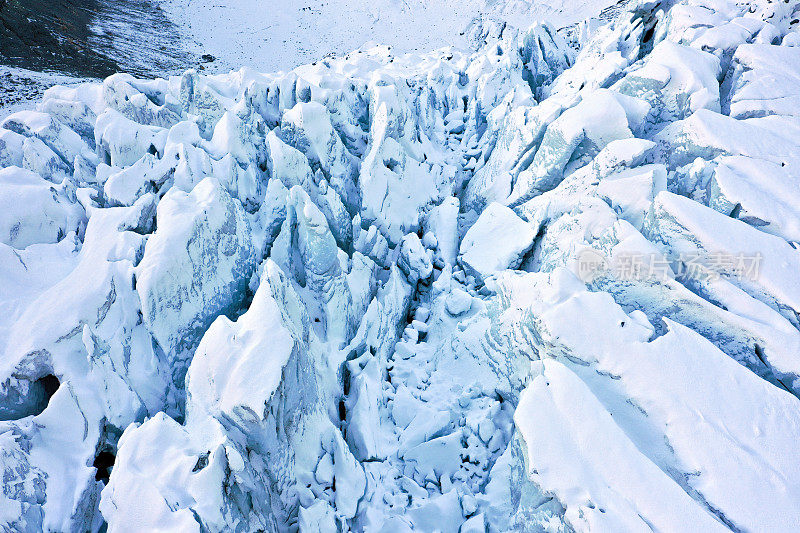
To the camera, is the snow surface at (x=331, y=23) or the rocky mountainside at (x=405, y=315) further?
the snow surface at (x=331, y=23)

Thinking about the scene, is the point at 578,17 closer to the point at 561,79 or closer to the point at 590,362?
the point at 561,79

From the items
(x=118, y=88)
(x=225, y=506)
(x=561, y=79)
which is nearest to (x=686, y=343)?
(x=225, y=506)
